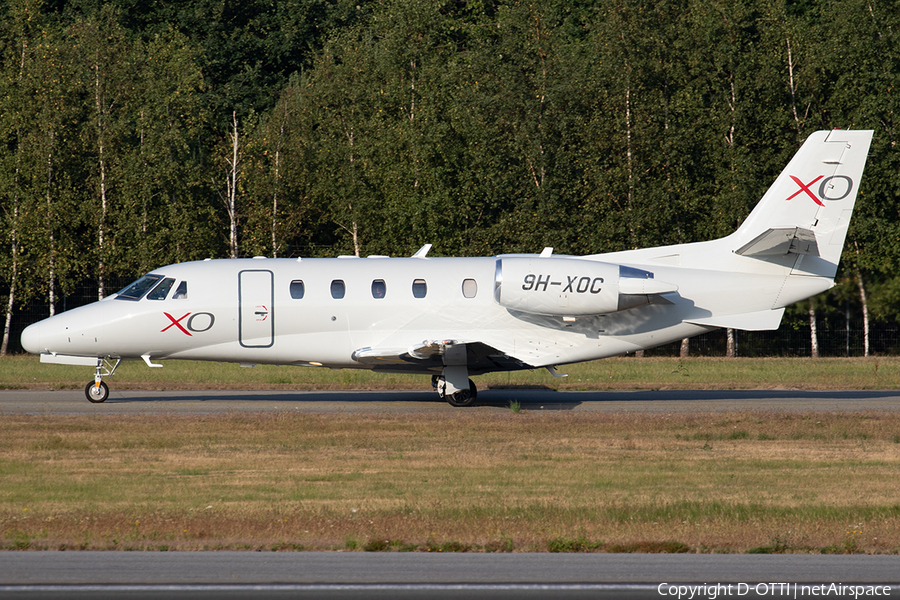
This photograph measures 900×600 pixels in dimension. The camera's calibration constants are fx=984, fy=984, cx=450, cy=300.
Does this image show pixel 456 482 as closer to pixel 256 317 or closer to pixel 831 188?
pixel 256 317

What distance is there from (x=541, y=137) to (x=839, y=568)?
3161 centimetres

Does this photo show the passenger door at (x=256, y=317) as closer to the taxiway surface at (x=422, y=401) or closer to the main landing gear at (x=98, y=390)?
the taxiway surface at (x=422, y=401)

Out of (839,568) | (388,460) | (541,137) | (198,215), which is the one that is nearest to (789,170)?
(388,460)

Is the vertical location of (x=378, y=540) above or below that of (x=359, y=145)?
below

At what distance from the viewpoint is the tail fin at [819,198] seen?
20141 mm

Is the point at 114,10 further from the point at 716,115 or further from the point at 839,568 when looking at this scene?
the point at 839,568

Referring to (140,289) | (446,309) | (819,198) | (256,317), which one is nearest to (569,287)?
(446,309)

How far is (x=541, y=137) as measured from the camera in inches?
1523

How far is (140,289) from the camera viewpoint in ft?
67.8

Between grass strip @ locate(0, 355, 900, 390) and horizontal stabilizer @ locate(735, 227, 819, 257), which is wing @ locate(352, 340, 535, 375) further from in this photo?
horizontal stabilizer @ locate(735, 227, 819, 257)

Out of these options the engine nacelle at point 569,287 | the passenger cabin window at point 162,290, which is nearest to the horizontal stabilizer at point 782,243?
the engine nacelle at point 569,287

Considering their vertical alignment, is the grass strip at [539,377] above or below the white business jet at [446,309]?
below

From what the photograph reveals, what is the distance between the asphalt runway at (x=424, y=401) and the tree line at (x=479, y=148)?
42.1 ft

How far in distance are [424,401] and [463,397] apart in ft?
4.73
